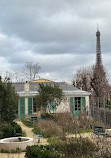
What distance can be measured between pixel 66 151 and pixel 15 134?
15.3 feet

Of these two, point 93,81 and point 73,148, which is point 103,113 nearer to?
point 73,148

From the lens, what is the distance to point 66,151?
31.7 ft

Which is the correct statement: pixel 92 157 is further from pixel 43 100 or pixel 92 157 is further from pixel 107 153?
pixel 43 100

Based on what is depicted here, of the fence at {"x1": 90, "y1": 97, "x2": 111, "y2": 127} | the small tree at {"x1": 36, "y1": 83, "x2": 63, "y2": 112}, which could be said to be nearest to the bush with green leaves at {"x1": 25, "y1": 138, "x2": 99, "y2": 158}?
the fence at {"x1": 90, "y1": 97, "x2": 111, "y2": 127}

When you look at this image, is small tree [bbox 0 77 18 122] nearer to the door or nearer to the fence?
the fence

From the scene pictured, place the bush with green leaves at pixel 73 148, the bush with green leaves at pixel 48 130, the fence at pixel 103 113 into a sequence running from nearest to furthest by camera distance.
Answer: the bush with green leaves at pixel 73 148 → the bush with green leaves at pixel 48 130 → the fence at pixel 103 113

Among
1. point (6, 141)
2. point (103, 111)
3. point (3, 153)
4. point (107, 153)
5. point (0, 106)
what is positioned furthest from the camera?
point (103, 111)

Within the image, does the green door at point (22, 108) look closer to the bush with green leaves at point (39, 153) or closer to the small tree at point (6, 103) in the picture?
the small tree at point (6, 103)

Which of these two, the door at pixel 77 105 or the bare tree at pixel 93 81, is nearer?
the door at pixel 77 105

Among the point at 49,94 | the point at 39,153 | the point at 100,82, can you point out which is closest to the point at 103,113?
the point at 49,94

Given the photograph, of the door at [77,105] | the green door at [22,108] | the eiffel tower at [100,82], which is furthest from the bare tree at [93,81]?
the green door at [22,108]

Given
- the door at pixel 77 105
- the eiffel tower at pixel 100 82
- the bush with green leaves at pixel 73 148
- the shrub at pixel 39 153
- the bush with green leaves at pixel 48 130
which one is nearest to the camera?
the shrub at pixel 39 153

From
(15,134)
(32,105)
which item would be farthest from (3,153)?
(32,105)

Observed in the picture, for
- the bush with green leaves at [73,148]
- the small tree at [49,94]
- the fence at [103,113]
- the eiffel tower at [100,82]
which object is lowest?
the bush with green leaves at [73,148]
